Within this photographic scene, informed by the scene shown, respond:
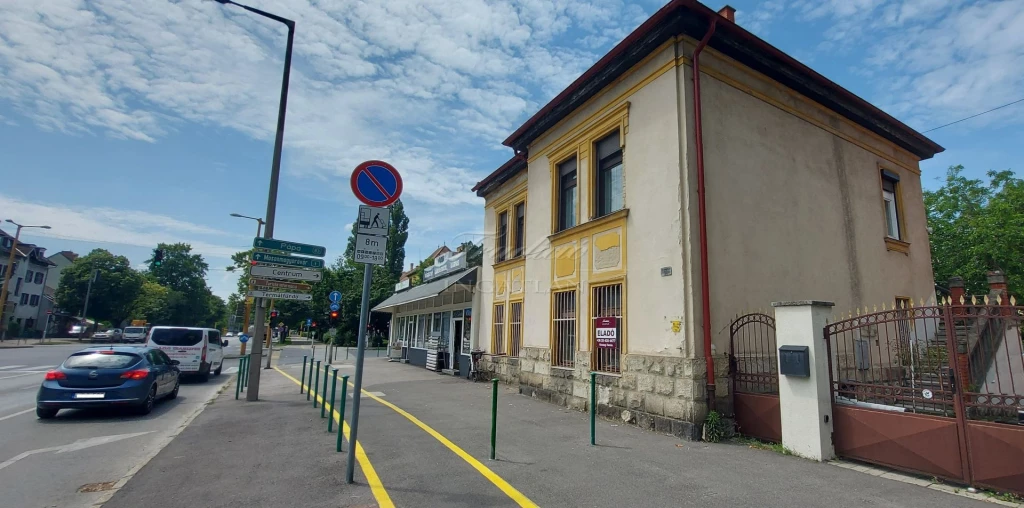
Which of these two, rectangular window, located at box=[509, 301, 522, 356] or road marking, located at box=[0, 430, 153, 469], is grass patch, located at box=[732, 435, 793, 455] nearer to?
rectangular window, located at box=[509, 301, 522, 356]

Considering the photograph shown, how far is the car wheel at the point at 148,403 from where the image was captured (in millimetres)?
9617

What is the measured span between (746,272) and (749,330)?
106 cm

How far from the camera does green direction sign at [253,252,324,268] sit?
11664mm

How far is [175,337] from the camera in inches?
592

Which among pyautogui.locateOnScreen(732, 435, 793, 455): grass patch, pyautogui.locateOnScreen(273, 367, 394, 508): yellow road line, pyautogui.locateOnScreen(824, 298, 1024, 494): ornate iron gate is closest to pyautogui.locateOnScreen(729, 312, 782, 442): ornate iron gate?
pyautogui.locateOnScreen(732, 435, 793, 455): grass patch

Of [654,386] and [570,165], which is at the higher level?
[570,165]

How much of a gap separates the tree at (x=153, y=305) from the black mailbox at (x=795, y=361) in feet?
252

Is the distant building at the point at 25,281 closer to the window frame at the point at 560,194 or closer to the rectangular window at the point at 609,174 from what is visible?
the window frame at the point at 560,194

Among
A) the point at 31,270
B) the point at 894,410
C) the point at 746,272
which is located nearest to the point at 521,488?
the point at 894,410

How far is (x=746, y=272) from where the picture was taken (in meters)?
8.80

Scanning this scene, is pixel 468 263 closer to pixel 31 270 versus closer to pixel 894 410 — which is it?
pixel 894 410

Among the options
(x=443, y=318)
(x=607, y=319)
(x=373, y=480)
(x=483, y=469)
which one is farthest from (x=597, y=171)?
(x=443, y=318)

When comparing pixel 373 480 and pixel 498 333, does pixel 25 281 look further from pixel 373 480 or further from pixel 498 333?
pixel 373 480

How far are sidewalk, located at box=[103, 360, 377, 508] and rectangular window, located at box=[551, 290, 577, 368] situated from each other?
5268mm
